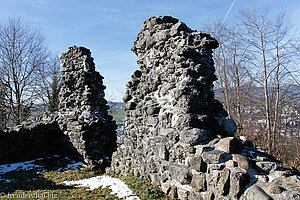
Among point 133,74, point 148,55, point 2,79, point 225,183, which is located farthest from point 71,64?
point 2,79

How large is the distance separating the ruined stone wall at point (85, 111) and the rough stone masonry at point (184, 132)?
1977 millimetres

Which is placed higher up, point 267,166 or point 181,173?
point 267,166

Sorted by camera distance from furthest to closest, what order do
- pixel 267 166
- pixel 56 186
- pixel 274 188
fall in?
pixel 56 186
pixel 267 166
pixel 274 188

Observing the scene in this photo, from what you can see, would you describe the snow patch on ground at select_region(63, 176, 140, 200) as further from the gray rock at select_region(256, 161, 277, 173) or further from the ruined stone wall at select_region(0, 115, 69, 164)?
the ruined stone wall at select_region(0, 115, 69, 164)

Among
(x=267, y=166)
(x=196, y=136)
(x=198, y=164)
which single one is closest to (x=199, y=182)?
(x=198, y=164)

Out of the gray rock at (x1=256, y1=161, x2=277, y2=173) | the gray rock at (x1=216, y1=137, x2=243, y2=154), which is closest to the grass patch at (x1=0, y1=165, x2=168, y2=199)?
the gray rock at (x1=216, y1=137, x2=243, y2=154)

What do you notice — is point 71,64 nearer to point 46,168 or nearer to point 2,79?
point 46,168

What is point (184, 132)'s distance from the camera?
380 cm

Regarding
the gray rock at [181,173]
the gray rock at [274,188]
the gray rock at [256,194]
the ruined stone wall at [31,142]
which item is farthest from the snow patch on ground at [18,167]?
the gray rock at [274,188]

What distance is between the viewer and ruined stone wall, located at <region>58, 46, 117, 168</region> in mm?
7812

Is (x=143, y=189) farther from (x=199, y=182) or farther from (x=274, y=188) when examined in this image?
(x=274, y=188)

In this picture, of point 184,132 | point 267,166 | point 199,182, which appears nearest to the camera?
point 267,166

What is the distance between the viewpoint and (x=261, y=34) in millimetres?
11281

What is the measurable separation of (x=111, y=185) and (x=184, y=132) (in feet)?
8.59
